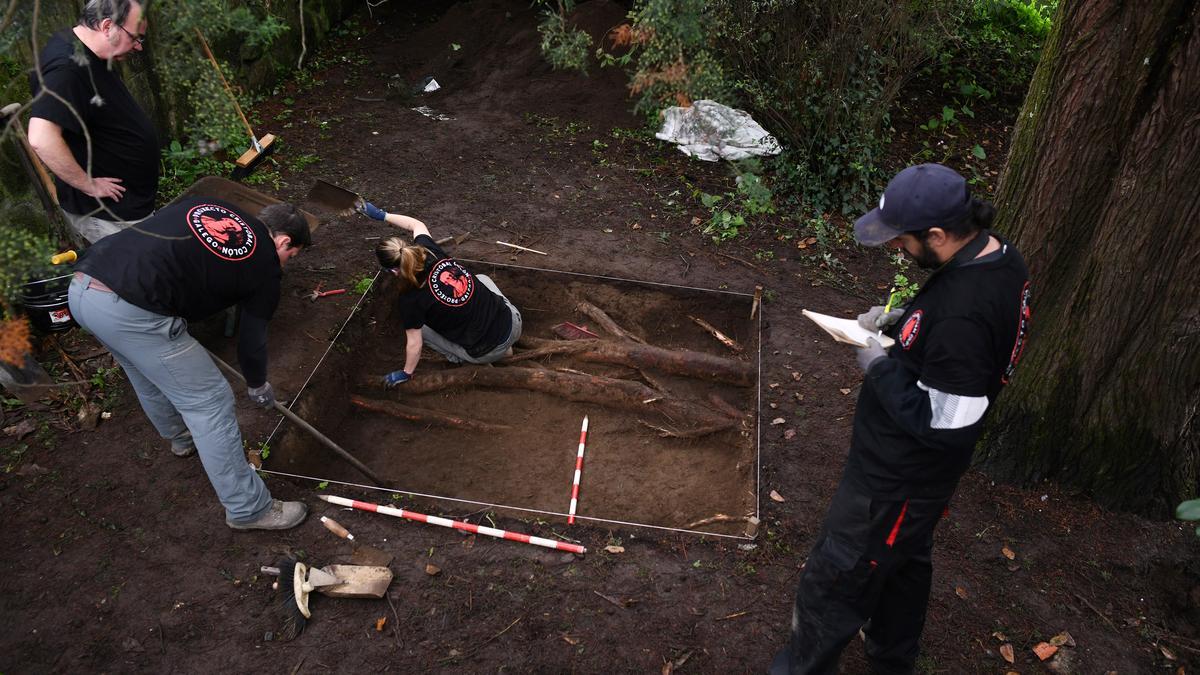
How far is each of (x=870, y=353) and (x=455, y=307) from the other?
2.73 meters

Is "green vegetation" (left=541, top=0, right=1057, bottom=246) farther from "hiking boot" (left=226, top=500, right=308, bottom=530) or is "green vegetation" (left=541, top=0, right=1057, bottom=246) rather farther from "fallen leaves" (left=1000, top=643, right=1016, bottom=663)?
"hiking boot" (left=226, top=500, right=308, bottom=530)

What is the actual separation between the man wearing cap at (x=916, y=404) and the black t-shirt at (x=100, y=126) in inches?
150

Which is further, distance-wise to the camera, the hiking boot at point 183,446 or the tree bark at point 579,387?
the tree bark at point 579,387

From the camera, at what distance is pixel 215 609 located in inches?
142

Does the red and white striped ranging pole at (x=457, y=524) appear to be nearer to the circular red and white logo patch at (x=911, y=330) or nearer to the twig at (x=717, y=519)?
the twig at (x=717, y=519)

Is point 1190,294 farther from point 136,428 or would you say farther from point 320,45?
point 320,45

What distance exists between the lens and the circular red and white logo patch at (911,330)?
2.62m

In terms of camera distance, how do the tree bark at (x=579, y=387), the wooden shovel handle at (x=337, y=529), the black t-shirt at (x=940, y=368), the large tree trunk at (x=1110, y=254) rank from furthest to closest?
the tree bark at (x=579, y=387)
the wooden shovel handle at (x=337, y=529)
the large tree trunk at (x=1110, y=254)
the black t-shirt at (x=940, y=368)

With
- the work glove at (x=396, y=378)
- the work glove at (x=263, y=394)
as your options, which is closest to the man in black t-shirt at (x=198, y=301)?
the work glove at (x=263, y=394)

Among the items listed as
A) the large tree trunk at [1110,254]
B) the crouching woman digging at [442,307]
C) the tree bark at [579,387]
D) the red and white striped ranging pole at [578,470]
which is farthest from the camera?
the tree bark at [579,387]

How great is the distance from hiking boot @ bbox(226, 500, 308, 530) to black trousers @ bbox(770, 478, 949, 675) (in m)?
2.48

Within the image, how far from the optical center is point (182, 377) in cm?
358

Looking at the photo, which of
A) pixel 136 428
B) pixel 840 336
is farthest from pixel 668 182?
pixel 136 428

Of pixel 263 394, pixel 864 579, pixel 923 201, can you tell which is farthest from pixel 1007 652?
pixel 263 394
